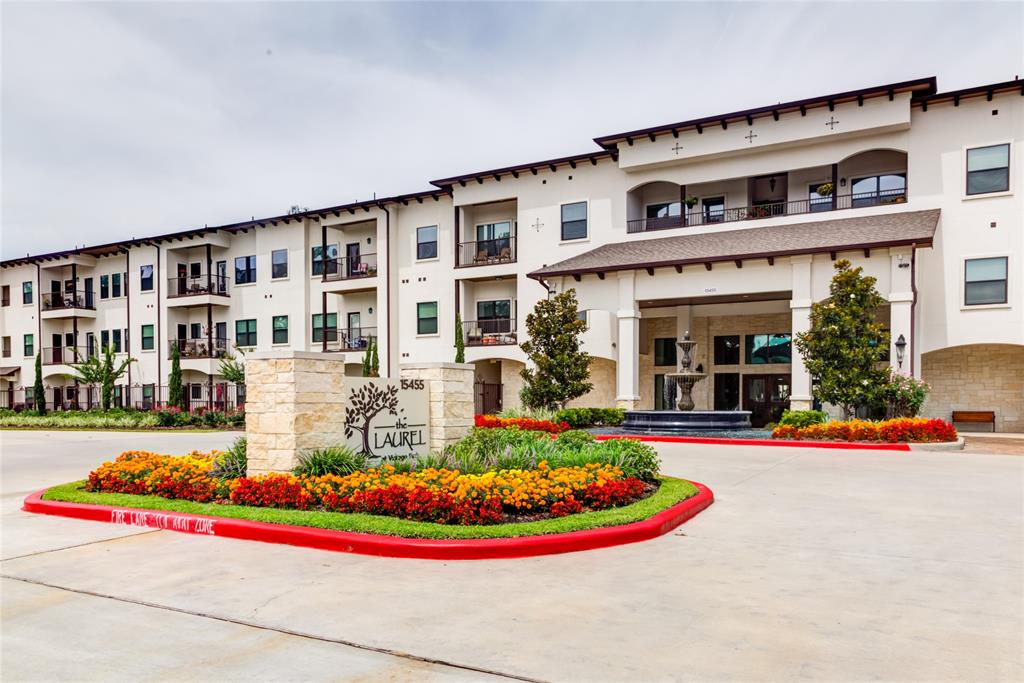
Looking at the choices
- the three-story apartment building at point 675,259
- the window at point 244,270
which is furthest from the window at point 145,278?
the window at point 244,270

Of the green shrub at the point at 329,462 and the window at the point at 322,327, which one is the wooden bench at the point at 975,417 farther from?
the window at the point at 322,327

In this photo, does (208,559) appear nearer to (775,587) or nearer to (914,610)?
(775,587)

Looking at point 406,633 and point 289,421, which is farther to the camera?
point 289,421

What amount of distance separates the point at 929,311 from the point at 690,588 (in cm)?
2128

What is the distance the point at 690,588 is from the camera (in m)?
5.86

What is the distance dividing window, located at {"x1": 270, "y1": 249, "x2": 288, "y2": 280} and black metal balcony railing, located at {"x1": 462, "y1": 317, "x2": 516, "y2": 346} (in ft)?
40.8

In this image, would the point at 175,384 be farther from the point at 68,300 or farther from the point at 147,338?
the point at 68,300

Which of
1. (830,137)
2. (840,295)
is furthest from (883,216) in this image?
(840,295)

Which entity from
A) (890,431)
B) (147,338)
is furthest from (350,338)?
(890,431)

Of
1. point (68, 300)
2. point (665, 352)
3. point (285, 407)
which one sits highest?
point (68, 300)

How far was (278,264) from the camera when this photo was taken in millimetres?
39188

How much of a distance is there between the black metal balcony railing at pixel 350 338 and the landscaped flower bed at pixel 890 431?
2290 centimetres

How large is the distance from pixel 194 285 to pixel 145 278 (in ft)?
12.3

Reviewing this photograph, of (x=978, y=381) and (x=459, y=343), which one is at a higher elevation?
(x=459, y=343)
